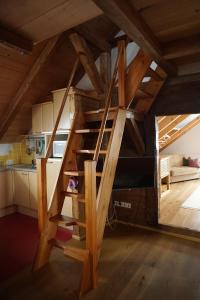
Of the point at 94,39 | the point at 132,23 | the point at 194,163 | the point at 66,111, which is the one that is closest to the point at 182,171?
the point at 194,163

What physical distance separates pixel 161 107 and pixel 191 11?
1677 millimetres

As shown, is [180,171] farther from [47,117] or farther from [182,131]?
[47,117]

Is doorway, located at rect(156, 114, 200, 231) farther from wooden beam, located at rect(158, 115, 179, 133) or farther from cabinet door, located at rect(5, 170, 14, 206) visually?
cabinet door, located at rect(5, 170, 14, 206)

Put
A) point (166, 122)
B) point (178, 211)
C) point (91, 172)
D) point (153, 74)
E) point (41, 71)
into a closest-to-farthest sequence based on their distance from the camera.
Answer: point (91, 172) < point (153, 74) < point (41, 71) < point (178, 211) < point (166, 122)

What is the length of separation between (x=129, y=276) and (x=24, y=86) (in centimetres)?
301

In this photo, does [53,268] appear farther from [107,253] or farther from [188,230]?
[188,230]

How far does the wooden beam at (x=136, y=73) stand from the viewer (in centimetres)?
255

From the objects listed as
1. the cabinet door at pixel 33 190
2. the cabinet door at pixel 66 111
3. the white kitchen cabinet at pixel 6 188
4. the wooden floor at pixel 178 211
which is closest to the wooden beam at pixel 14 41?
the cabinet door at pixel 66 111

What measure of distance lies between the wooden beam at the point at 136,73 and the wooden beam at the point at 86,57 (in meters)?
0.72

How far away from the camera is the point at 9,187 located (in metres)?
4.16

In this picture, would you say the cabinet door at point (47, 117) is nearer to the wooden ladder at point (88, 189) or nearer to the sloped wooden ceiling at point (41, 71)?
the sloped wooden ceiling at point (41, 71)

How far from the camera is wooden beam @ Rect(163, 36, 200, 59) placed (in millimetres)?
2135

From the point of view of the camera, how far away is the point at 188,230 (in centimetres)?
317

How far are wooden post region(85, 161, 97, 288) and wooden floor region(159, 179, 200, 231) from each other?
1759mm
